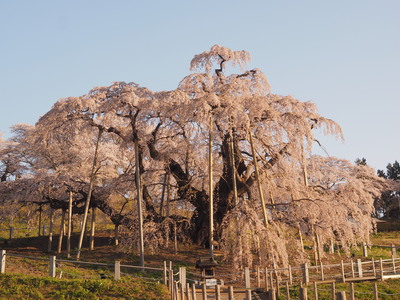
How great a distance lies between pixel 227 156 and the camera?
3053cm

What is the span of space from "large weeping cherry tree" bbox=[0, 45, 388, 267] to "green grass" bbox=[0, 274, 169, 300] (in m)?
5.65

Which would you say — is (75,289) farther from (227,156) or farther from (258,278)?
(227,156)

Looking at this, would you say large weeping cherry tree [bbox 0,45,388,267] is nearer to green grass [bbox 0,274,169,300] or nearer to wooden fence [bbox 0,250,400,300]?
wooden fence [bbox 0,250,400,300]

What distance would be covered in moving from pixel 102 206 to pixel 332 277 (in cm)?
1685

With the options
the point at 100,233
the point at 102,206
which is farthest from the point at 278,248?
the point at 100,233

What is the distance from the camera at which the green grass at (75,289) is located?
19.6 m

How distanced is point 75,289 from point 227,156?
44.8 ft

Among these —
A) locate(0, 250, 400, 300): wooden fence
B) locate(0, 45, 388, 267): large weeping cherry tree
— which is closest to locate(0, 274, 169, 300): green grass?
locate(0, 250, 400, 300): wooden fence

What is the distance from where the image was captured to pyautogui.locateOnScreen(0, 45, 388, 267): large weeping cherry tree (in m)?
26.4

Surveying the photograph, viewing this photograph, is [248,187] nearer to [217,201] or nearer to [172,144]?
[217,201]

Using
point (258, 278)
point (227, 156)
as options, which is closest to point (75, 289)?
point (258, 278)

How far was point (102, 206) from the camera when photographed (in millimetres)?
33844

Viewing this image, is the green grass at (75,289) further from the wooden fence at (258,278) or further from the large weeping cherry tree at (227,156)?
the large weeping cherry tree at (227,156)

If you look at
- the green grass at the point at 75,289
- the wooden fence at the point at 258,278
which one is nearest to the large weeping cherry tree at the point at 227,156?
the wooden fence at the point at 258,278
